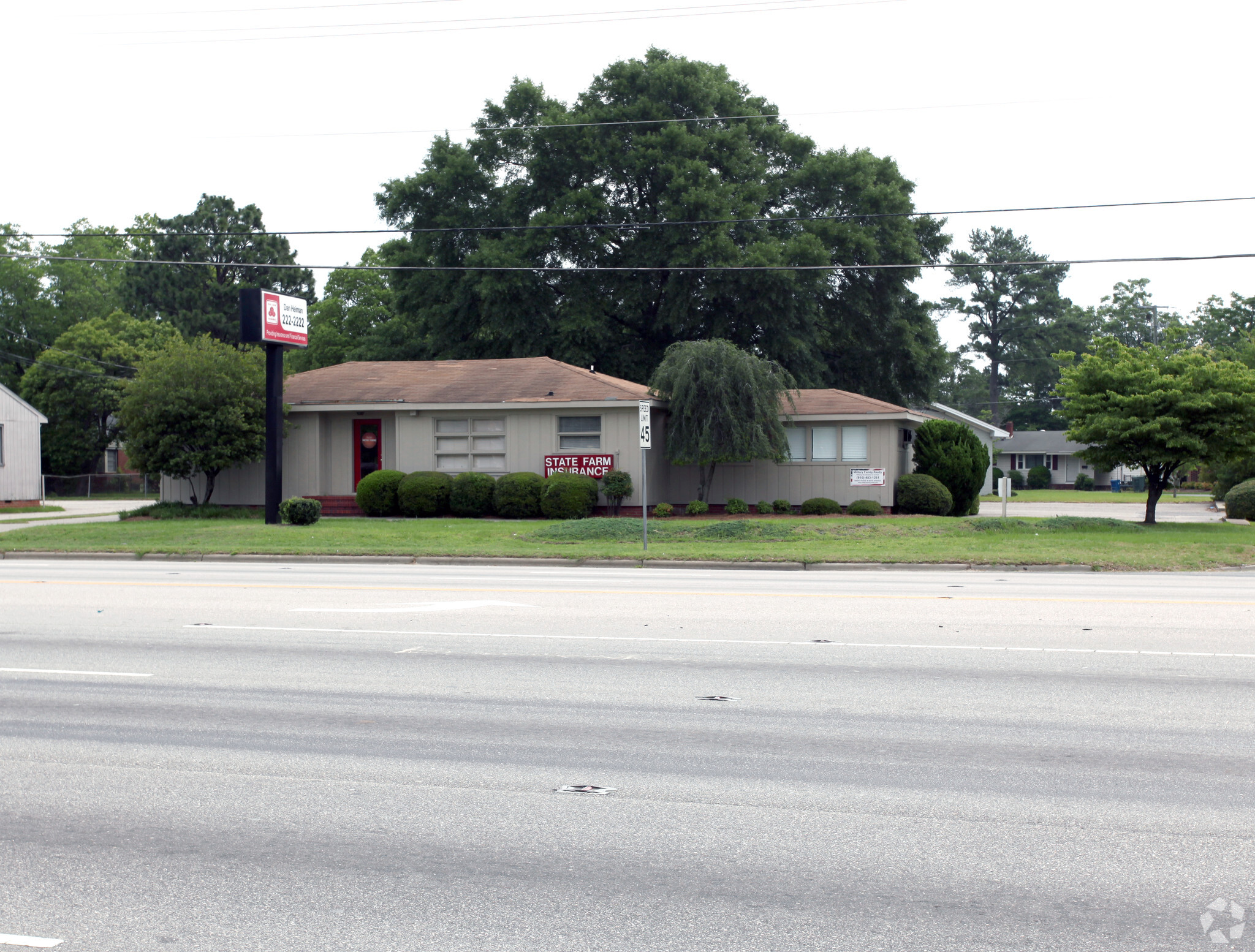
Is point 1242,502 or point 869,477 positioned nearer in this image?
point 1242,502

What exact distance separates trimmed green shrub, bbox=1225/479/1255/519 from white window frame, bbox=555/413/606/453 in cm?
1701

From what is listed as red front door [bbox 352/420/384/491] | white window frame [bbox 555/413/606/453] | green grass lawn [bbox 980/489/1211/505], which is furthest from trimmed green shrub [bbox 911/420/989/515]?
red front door [bbox 352/420/384/491]

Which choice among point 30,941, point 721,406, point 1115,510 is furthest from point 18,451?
point 30,941

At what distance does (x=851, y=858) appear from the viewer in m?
5.12

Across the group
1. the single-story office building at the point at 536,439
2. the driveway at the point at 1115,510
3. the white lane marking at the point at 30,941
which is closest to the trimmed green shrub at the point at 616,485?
the single-story office building at the point at 536,439

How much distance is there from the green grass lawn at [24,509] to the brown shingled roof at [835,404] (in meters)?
27.2

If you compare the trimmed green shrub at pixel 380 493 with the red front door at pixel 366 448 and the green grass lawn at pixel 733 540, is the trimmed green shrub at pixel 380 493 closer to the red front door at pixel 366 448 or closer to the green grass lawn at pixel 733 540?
the red front door at pixel 366 448

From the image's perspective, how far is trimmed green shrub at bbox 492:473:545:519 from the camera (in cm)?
2880

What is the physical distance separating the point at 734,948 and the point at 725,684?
4665 mm

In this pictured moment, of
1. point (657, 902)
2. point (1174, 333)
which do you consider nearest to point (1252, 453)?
point (1174, 333)

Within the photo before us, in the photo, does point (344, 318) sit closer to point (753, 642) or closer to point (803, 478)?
point (803, 478)

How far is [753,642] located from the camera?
1091 centimetres

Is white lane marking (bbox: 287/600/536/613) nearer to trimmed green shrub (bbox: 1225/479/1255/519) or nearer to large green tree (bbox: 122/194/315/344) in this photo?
trimmed green shrub (bbox: 1225/479/1255/519)

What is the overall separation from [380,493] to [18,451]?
68.5 feet
